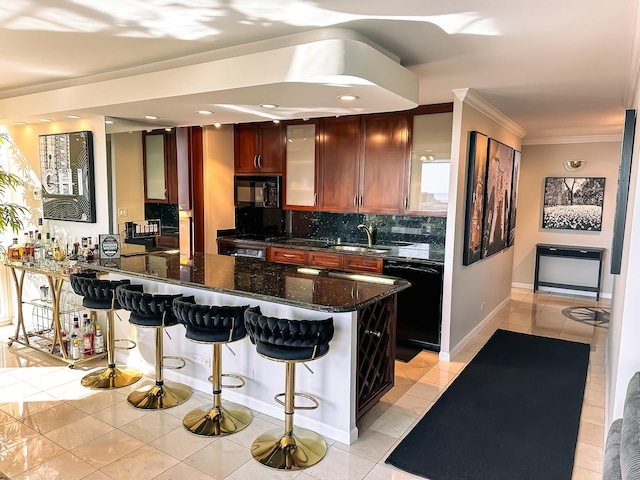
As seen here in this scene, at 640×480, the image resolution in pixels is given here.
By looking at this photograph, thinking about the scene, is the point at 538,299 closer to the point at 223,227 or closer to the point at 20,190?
the point at 223,227

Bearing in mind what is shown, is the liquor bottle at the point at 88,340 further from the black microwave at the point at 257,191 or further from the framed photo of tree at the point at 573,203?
the framed photo of tree at the point at 573,203

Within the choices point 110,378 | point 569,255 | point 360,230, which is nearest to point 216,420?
point 110,378

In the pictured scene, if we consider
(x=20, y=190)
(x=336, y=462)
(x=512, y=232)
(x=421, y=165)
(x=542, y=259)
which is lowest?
(x=336, y=462)

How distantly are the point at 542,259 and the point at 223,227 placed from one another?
5294 mm

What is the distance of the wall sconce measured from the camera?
7.04 meters

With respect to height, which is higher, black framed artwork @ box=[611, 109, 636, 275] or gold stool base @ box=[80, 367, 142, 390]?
black framed artwork @ box=[611, 109, 636, 275]

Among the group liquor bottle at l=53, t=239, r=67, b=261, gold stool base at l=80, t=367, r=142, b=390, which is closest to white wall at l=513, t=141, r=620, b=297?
gold stool base at l=80, t=367, r=142, b=390

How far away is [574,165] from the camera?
708 cm

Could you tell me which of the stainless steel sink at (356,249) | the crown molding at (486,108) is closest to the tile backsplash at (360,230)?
the stainless steel sink at (356,249)

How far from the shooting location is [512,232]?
20.9ft

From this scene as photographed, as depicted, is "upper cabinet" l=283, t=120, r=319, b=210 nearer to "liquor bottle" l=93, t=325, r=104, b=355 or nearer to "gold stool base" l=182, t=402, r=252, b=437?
"liquor bottle" l=93, t=325, r=104, b=355

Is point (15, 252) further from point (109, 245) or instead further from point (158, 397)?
point (158, 397)

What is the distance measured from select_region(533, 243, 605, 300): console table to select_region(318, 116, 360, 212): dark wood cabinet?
12.8 feet

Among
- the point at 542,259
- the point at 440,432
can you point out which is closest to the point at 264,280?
the point at 440,432
